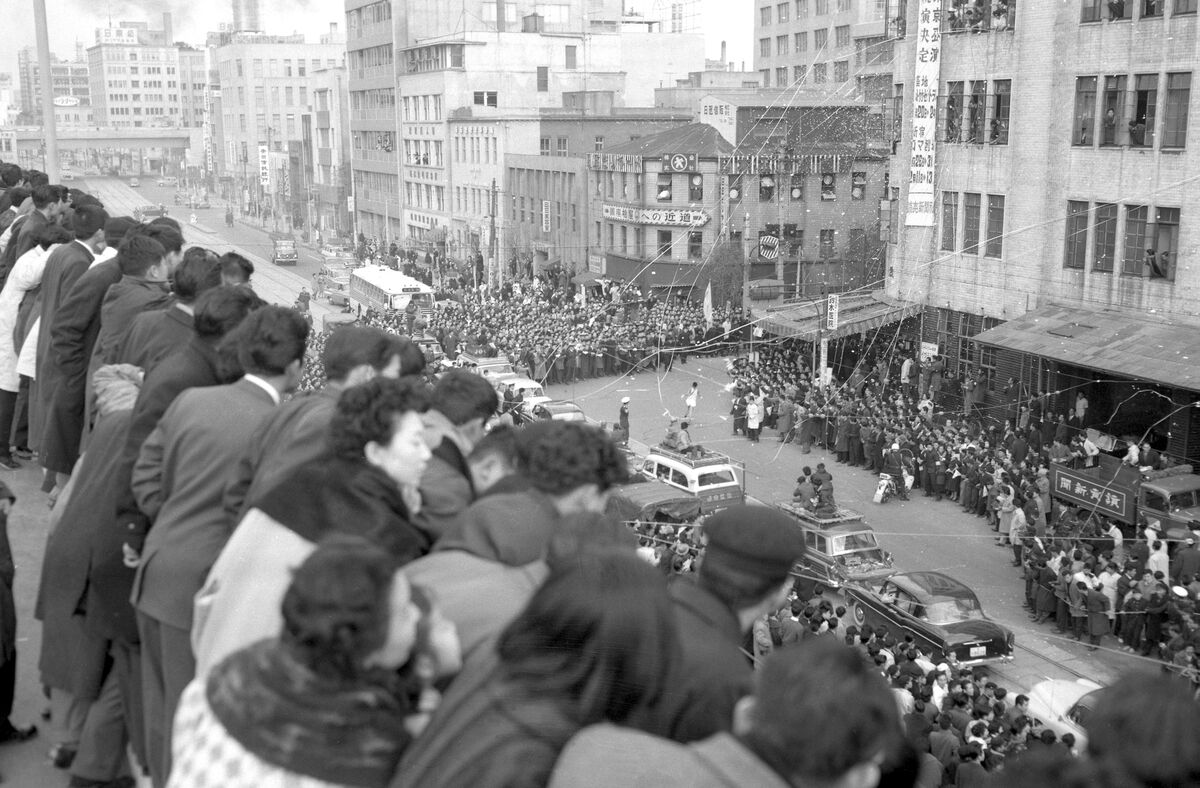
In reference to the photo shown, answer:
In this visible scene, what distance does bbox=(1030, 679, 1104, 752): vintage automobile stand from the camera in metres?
12.5

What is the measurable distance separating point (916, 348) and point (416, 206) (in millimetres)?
53180

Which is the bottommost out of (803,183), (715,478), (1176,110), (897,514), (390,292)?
(897,514)

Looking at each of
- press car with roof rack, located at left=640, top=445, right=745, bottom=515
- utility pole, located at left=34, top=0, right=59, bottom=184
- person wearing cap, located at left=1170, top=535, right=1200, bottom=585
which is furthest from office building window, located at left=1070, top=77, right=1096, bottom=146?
utility pole, located at left=34, top=0, right=59, bottom=184

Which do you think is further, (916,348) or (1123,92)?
(916,348)

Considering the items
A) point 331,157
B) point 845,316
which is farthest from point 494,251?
point 331,157

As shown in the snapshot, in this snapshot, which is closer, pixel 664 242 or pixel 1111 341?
pixel 1111 341

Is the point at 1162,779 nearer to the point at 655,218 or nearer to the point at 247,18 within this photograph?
the point at 655,218

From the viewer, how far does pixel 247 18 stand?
174 m

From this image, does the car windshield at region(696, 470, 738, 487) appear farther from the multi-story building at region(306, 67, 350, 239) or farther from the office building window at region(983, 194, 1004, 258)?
the multi-story building at region(306, 67, 350, 239)

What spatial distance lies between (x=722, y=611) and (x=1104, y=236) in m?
27.3

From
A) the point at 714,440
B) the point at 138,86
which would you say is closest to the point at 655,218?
the point at 714,440

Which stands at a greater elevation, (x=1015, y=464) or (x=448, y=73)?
(x=448, y=73)

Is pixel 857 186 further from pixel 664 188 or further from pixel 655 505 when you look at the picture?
pixel 655 505

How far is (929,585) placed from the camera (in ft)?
55.7
